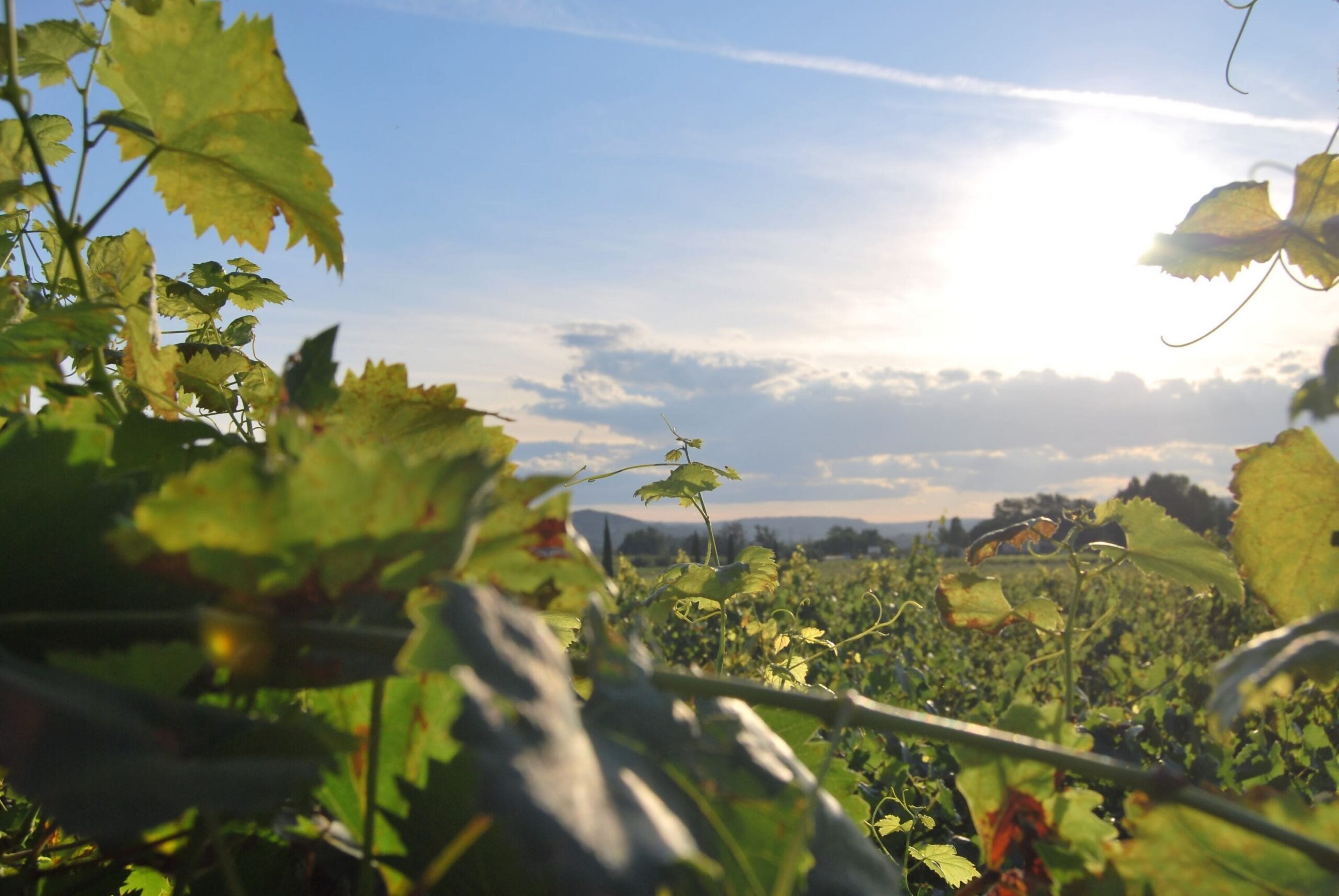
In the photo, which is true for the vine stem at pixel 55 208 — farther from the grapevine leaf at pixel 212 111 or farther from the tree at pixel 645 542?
the tree at pixel 645 542

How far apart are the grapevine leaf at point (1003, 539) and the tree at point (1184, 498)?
33253mm

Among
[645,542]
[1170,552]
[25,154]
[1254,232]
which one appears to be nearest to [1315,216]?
[1254,232]

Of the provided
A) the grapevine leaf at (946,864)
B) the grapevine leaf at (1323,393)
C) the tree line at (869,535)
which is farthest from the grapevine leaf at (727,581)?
the tree line at (869,535)

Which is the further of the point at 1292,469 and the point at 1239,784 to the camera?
the point at 1239,784

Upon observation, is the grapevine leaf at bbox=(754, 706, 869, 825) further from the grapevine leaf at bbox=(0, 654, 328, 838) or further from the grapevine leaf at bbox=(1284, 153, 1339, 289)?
the grapevine leaf at bbox=(1284, 153, 1339, 289)

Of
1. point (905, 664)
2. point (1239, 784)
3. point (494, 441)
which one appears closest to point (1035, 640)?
point (905, 664)

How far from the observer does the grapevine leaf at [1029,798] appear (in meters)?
0.68

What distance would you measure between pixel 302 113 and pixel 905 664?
7257 millimetres

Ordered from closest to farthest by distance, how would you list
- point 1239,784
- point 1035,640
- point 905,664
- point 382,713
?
point 382,713 < point 1239,784 < point 905,664 < point 1035,640

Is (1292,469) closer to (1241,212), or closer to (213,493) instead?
(1241,212)

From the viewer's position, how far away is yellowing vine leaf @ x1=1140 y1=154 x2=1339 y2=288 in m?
1.26

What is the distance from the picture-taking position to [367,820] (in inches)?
21.5

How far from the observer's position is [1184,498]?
42719mm

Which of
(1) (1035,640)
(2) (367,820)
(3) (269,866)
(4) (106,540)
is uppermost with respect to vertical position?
(4) (106,540)
